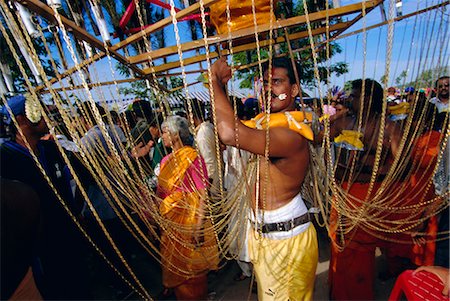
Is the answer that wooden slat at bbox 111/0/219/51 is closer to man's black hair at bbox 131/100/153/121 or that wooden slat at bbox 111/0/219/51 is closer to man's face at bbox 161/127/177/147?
man's face at bbox 161/127/177/147

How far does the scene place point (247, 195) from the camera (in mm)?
1585

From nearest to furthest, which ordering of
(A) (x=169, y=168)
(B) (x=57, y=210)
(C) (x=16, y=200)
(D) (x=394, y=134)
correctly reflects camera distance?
(C) (x=16, y=200) → (B) (x=57, y=210) → (D) (x=394, y=134) → (A) (x=169, y=168)

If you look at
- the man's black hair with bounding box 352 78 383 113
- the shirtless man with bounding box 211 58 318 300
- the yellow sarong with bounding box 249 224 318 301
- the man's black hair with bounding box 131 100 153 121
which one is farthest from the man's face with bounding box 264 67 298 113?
the man's black hair with bounding box 131 100 153 121

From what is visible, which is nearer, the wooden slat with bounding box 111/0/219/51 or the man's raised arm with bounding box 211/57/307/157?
the wooden slat with bounding box 111/0/219/51

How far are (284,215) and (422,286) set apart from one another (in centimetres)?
69

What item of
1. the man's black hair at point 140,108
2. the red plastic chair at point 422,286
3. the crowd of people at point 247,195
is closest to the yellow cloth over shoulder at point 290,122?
A: the crowd of people at point 247,195

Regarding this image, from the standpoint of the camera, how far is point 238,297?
2.60 meters

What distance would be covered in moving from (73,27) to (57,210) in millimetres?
1276

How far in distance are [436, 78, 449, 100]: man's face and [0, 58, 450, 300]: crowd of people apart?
826 mm

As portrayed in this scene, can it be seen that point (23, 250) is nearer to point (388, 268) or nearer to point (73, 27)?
point (73, 27)

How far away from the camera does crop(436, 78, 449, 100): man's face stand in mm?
3600

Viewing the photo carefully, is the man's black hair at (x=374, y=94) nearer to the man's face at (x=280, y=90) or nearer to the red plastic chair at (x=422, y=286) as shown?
A: the man's face at (x=280, y=90)

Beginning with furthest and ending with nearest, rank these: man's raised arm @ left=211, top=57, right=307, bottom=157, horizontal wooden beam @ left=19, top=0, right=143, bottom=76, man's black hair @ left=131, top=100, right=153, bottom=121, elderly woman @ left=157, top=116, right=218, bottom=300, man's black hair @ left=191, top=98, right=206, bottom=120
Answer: man's black hair @ left=131, top=100, right=153, bottom=121, man's black hair @ left=191, top=98, right=206, bottom=120, elderly woman @ left=157, top=116, right=218, bottom=300, man's raised arm @ left=211, top=57, right=307, bottom=157, horizontal wooden beam @ left=19, top=0, right=143, bottom=76

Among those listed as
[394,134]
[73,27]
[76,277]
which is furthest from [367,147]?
[76,277]
